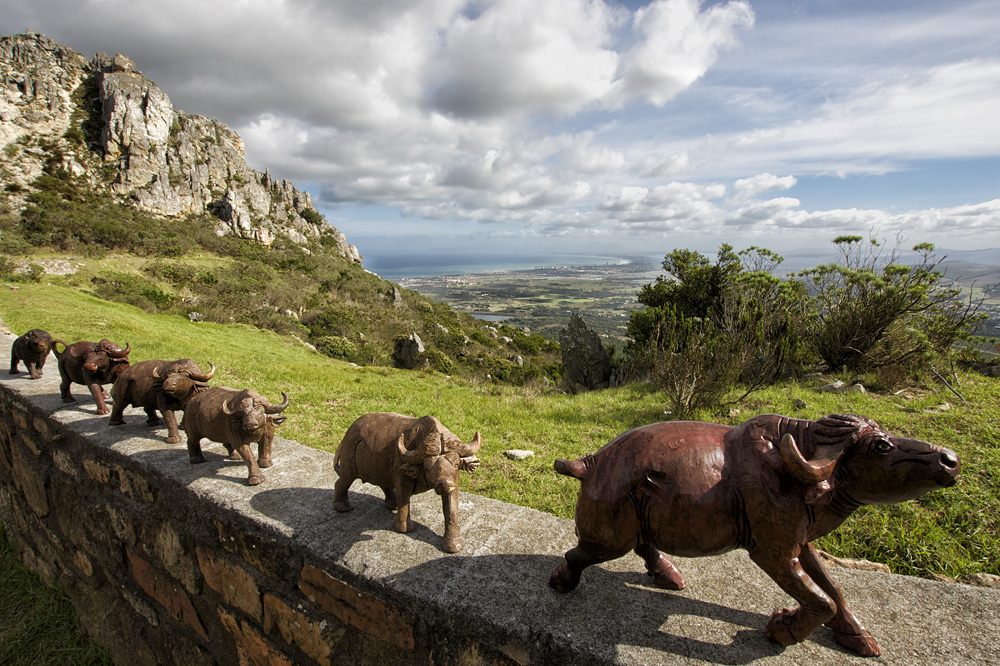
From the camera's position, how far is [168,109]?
4169 centimetres

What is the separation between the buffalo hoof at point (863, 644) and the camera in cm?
145

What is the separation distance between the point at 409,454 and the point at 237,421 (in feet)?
4.42

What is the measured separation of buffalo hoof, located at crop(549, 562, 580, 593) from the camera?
5.64 feet

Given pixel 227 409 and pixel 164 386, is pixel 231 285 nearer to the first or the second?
pixel 164 386

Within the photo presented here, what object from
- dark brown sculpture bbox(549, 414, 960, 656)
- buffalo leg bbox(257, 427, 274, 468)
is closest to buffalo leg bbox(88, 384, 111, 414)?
buffalo leg bbox(257, 427, 274, 468)

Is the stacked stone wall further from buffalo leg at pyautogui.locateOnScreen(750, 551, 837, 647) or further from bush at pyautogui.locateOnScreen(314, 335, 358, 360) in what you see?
bush at pyautogui.locateOnScreen(314, 335, 358, 360)

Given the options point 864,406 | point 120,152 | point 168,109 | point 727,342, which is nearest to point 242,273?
point 120,152

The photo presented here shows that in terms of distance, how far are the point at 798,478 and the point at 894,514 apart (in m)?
3.21

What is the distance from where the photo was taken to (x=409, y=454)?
1874 millimetres

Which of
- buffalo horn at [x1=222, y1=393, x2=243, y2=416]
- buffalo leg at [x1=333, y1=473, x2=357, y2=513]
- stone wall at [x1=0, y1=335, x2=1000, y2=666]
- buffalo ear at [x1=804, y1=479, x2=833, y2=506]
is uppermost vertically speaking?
buffalo ear at [x1=804, y1=479, x2=833, y2=506]

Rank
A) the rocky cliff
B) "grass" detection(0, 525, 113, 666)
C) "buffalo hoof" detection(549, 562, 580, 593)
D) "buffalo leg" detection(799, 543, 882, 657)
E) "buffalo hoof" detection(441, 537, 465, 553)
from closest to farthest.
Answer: "buffalo leg" detection(799, 543, 882, 657), "buffalo hoof" detection(549, 562, 580, 593), "buffalo hoof" detection(441, 537, 465, 553), "grass" detection(0, 525, 113, 666), the rocky cliff

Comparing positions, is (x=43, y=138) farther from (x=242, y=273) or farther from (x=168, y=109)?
(x=242, y=273)

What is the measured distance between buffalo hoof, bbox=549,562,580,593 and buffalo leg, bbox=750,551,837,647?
0.67 m

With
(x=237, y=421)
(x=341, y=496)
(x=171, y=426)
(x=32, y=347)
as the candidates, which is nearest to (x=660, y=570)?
(x=341, y=496)
